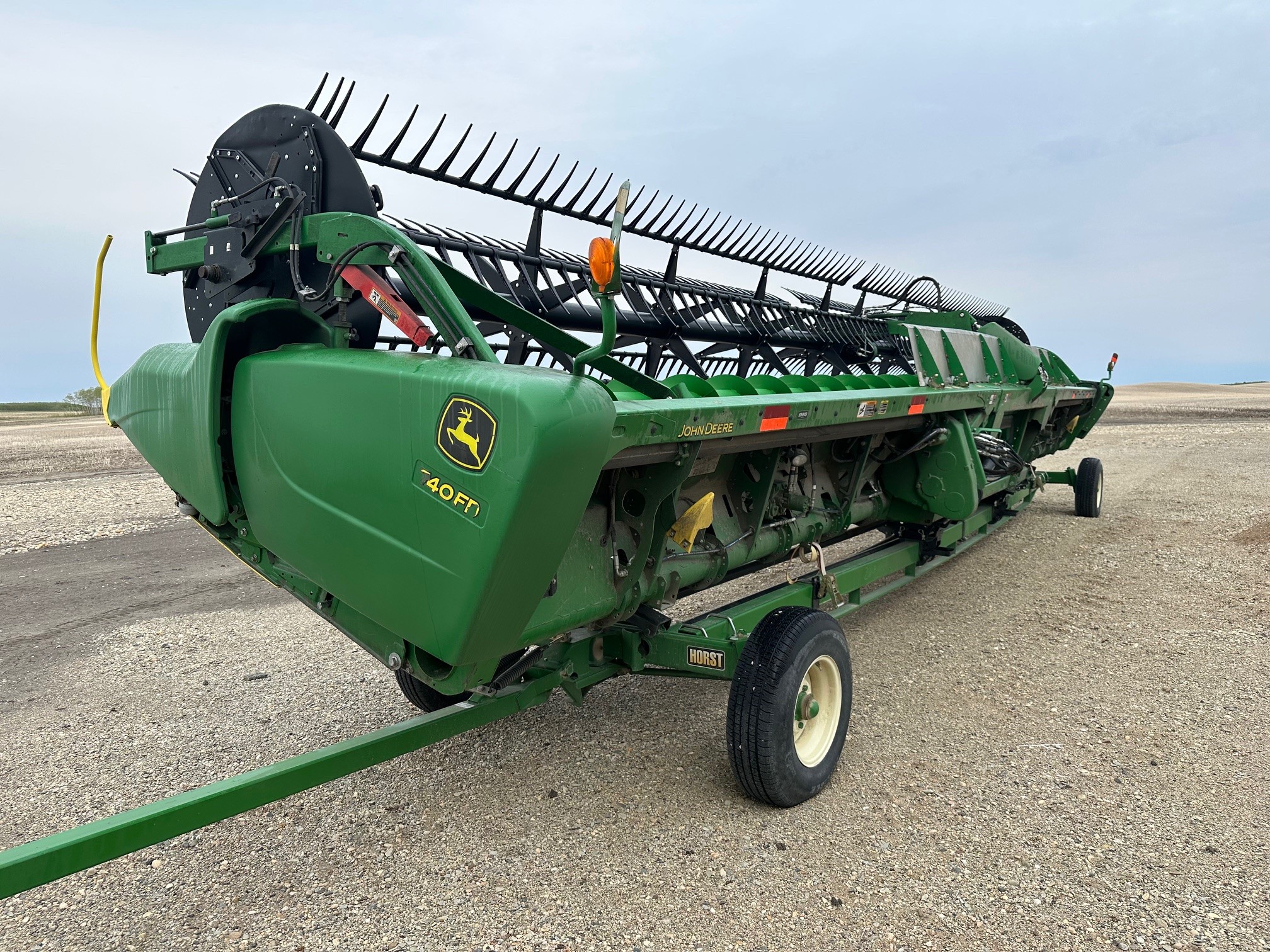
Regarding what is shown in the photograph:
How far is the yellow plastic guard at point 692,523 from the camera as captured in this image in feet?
9.83

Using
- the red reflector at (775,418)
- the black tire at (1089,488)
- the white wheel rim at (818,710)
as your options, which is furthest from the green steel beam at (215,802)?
the black tire at (1089,488)

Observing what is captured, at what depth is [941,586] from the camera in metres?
5.98

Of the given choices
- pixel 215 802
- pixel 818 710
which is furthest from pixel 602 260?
pixel 818 710

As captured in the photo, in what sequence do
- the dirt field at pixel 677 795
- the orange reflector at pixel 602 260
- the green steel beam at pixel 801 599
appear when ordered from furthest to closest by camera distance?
the green steel beam at pixel 801 599, the dirt field at pixel 677 795, the orange reflector at pixel 602 260

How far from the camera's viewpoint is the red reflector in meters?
2.91

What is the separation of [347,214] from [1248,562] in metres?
6.74

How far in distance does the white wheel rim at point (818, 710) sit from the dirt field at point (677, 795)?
0.17 m

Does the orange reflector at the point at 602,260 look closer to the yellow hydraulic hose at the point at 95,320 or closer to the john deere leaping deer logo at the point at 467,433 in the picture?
the john deere leaping deer logo at the point at 467,433

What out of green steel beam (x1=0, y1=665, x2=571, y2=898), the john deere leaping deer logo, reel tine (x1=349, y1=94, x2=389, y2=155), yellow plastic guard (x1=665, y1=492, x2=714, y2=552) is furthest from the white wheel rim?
reel tine (x1=349, y1=94, x2=389, y2=155)

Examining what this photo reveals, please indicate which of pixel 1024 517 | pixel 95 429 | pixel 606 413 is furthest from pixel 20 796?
pixel 95 429

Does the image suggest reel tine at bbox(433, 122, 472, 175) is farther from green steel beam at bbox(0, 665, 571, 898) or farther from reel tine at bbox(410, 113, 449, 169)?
green steel beam at bbox(0, 665, 571, 898)

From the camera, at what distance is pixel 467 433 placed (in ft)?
6.56

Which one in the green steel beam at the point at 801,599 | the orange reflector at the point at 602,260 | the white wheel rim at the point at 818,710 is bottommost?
the white wheel rim at the point at 818,710

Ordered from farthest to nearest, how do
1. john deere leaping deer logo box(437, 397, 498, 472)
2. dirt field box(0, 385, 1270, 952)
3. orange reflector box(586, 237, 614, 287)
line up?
1. dirt field box(0, 385, 1270, 952)
2. john deere leaping deer logo box(437, 397, 498, 472)
3. orange reflector box(586, 237, 614, 287)
